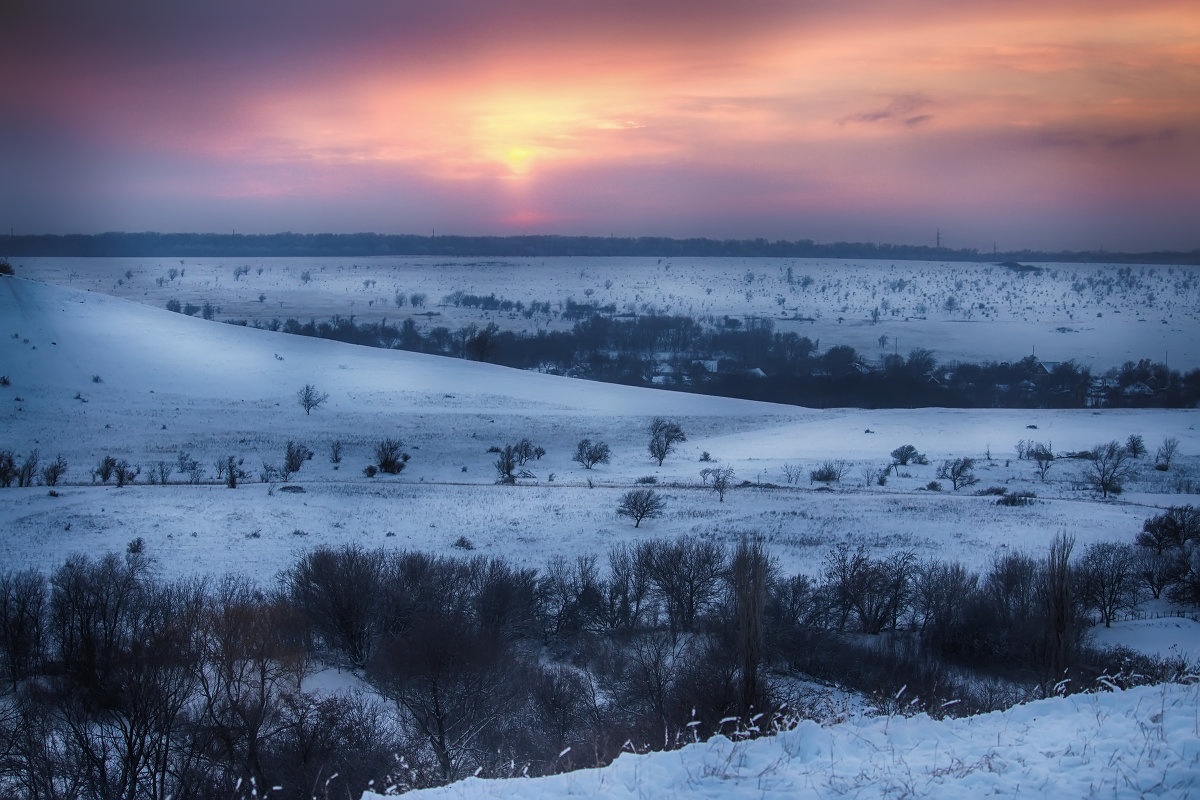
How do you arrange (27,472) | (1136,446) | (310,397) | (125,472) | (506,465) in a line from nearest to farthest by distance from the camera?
(27,472) → (125,472) → (506,465) → (1136,446) → (310,397)

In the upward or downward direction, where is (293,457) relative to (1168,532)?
downward

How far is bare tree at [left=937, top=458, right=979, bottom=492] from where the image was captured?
37156 millimetres

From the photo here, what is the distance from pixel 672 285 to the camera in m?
134

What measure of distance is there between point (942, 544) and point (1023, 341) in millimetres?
61491

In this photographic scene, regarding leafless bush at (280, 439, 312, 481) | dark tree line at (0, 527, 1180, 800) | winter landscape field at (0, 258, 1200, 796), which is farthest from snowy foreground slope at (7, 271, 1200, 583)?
dark tree line at (0, 527, 1180, 800)

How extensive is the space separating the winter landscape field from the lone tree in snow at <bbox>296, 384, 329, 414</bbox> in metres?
0.37

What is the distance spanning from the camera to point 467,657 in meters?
15.4

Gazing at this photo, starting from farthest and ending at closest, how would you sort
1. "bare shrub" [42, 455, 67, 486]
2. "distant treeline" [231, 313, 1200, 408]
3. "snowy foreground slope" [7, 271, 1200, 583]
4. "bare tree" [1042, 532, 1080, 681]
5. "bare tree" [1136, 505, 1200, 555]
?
"distant treeline" [231, 313, 1200, 408] < "bare shrub" [42, 455, 67, 486] < "snowy foreground slope" [7, 271, 1200, 583] < "bare tree" [1136, 505, 1200, 555] < "bare tree" [1042, 532, 1080, 681]

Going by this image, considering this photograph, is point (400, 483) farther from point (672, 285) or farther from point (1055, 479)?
point (672, 285)

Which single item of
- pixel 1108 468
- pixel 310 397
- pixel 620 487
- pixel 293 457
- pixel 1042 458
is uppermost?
pixel 310 397

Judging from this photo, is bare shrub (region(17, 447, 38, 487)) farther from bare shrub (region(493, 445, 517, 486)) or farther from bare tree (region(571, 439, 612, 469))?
bare tree (region(571, 439, 612, 469))

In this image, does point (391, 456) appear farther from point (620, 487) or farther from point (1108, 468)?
point (1108, 468)

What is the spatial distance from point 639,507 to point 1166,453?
29315 mm

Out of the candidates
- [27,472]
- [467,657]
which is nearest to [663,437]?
[27,472]
